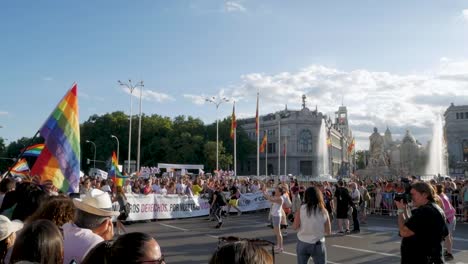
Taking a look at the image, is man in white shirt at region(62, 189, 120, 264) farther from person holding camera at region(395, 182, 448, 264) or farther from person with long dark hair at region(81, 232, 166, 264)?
person holding camera at region(395, 182, 448, 264)

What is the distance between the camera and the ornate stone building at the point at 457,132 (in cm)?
10064

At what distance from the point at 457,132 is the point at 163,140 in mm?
72393

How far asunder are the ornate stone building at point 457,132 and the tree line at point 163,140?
51.5 m

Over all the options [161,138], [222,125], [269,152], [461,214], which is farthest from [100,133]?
[461,214]

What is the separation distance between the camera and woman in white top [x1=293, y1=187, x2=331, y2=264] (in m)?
6.29

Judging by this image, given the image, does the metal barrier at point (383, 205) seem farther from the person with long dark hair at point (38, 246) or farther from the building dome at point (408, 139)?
the building dome at point (408, 139)

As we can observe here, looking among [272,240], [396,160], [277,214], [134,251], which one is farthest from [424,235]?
[396,160]

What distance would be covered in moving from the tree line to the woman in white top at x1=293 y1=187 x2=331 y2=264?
6892 centimetres

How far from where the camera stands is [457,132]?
104 m

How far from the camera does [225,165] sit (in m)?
79.8

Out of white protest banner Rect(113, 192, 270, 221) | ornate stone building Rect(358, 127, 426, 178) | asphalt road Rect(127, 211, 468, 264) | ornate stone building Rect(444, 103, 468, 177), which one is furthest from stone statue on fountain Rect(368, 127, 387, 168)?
ornate stone building Rect(444, 103, 468, 177)

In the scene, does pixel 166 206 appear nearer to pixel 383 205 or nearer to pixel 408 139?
pixel 383 205

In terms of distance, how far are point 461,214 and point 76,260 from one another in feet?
66.1

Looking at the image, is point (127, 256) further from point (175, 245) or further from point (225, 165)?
point (225, 165)
